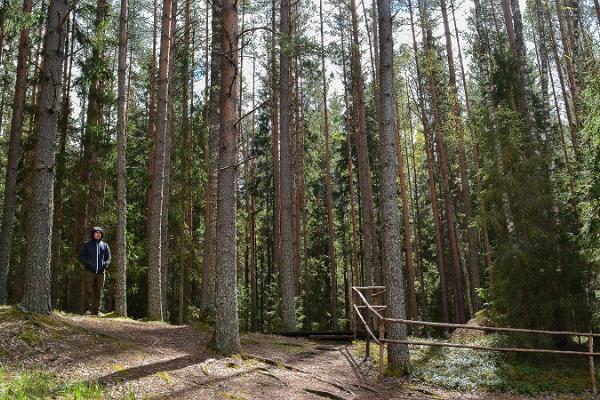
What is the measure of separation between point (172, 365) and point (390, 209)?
193 inches

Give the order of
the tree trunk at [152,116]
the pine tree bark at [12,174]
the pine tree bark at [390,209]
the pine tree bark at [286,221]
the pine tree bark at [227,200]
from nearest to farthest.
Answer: the pine tree bark at [227,200], the pine tree bark at [390,209], the pine tree bark at [12,174], the pine tree bark at [286,221], the tree trunk at [152,116]

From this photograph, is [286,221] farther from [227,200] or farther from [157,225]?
[227,200]

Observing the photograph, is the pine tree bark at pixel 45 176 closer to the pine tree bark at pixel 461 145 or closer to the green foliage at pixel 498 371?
the green foliage at pixel 498 371

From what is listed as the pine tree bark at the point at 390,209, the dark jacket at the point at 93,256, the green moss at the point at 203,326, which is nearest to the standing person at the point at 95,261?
the dark jacket at the point at 93,256

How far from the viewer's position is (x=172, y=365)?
6.91 m

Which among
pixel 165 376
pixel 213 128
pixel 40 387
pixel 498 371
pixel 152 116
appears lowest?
pixel 498 371

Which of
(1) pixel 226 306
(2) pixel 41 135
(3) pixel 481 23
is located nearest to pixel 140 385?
(1) pixel 226 306

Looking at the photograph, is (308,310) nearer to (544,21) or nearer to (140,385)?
(140,385)

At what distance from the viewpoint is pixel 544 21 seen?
2694cm

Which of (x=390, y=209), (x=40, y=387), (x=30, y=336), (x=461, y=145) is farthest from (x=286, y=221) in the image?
(x=461, y=145)

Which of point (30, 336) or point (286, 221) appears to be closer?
point (30, 336)

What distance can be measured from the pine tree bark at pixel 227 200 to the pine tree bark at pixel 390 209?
3.02 meters

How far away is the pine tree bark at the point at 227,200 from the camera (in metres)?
7.88

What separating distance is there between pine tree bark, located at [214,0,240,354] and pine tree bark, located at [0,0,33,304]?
6645 mm
